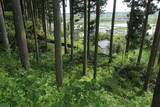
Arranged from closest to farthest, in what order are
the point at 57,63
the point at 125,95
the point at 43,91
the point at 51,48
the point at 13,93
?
1. the point at 13,93
2. the point at 43,91
3. the point at 57,63
4. the point at 125,95
5. the point at 51,48

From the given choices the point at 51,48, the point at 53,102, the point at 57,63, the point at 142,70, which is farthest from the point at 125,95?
the point at 51,48

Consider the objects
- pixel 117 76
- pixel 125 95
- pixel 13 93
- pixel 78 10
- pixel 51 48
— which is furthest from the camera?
pixel 78 10

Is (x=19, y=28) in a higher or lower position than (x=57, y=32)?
higher

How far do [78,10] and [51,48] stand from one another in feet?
16.0

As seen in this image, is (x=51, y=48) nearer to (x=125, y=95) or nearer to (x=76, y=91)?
(x=125, y=95)

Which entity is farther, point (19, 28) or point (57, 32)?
Result: point (57, 32)

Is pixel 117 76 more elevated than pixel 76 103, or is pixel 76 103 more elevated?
pixel 76 103

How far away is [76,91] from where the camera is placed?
370 cm

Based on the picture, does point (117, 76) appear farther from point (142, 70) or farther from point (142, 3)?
point (142, 3)

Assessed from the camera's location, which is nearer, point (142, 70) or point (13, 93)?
point (13, 93)

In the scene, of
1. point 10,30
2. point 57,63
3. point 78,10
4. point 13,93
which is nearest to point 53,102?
point 13,93

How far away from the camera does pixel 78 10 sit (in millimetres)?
13734

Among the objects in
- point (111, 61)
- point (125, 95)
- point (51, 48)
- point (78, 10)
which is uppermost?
point (78, 10)

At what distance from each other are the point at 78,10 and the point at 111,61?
630 cm
